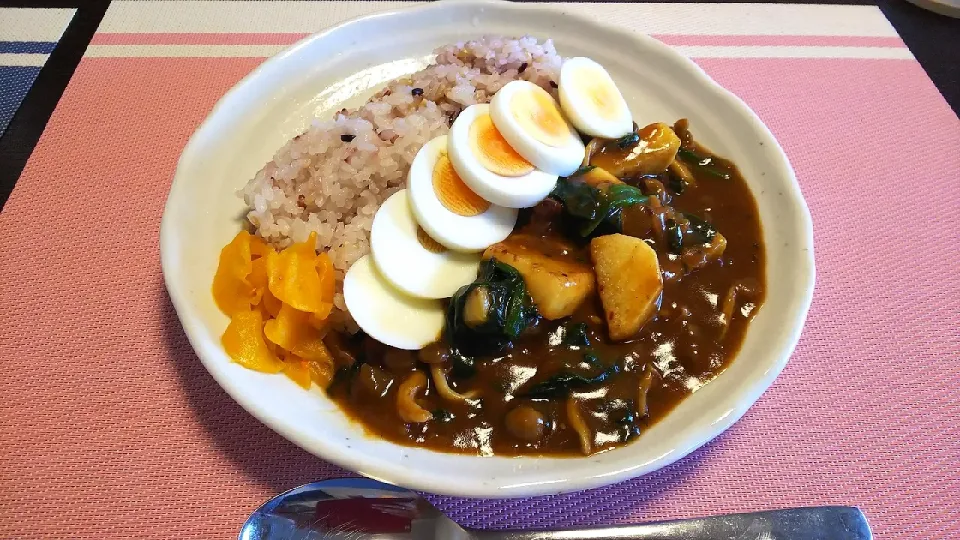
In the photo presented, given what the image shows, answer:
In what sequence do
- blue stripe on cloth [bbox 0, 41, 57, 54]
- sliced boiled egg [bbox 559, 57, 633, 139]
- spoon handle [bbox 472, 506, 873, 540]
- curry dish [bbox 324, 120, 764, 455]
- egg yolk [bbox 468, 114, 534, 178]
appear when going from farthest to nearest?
blue stripe on cloth [bbox 0, 41, 57, 54], sliced boiled egg [bbox 559, 57, 633, 139], egg yolk [bbox 468, 114, 534, 178], curry dish [bbox 324, 120, 764, 455], spoon handle [bbox 472, 506, 873, 540]

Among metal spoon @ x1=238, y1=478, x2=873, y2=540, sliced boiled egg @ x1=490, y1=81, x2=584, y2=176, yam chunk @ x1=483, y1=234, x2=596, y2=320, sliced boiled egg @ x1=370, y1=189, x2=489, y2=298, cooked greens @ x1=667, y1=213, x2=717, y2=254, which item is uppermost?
sliced boiled egg @ x1=490, y1=81, x2=584, y2=176

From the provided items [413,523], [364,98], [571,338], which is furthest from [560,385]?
[364,98]

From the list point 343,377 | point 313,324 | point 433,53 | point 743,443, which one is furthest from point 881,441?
point 433,53

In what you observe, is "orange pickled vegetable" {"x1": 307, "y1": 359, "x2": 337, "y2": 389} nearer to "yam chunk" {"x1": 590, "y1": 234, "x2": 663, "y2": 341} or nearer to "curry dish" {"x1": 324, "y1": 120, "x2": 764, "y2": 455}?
"curry dish" {"x1": 324, "y1": 120, "x2": 764, "y2": 455}

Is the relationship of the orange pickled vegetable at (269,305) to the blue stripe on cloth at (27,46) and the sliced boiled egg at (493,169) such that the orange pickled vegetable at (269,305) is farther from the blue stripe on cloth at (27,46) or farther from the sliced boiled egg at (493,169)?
the blue stripe on cloth at (27,46)

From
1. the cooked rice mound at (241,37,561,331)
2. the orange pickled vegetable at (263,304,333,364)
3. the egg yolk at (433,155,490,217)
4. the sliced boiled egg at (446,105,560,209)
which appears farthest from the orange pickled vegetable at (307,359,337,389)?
the egg yolk at (433,155,490,217)

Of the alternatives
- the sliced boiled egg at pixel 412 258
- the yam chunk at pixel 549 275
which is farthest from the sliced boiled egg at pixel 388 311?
the yam chunk at pixel 549 275

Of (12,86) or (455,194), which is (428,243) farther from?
(12,86)
